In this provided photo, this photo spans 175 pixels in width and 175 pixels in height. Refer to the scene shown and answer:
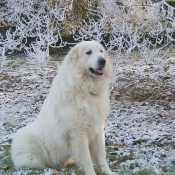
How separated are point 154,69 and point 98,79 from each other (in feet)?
17.0

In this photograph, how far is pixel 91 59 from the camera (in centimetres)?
380

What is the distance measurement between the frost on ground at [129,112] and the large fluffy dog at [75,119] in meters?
0.54

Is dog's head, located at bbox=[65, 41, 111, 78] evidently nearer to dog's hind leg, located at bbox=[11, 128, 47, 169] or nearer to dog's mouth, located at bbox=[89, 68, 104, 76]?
dog's mouth, located at bbox=[89, 68, 104, 76]

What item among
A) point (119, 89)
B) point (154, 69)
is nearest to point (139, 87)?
point (119, 89)

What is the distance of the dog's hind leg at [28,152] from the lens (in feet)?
13.0

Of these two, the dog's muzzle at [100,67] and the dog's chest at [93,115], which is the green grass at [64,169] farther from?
the dog's muzzle at [100,67]

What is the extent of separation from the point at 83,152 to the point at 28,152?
25.9 inches

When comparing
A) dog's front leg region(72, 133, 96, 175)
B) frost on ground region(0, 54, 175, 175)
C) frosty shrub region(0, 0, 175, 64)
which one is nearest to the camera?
dog's front leg region(72, 133, 96, 175)

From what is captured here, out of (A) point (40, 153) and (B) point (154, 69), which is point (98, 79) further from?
(B) point (154, 69)

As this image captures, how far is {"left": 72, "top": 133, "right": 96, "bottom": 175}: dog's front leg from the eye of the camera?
3715 millimetres

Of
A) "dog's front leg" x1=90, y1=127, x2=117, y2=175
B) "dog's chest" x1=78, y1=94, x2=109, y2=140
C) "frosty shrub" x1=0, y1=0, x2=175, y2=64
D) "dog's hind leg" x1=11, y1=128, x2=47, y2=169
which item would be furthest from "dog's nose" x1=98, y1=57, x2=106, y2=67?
"frosty shrub" x1=0, y1=0, x2=175, y2=64

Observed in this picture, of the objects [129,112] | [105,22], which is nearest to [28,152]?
[129,112]

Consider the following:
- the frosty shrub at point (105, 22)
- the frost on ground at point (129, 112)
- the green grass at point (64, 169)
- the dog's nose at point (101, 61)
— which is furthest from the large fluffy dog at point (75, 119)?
the frosty shrub at point (105, 22)

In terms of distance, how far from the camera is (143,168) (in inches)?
157
